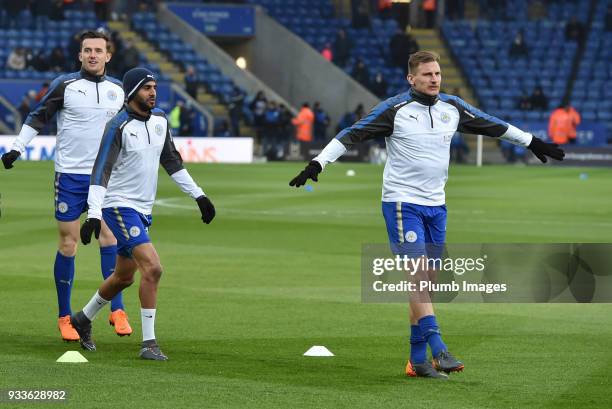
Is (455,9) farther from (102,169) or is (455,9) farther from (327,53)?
(102,169)

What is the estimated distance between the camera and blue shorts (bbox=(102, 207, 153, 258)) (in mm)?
10117

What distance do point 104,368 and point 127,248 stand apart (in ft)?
3.07

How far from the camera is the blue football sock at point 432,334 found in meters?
Result: 9.39

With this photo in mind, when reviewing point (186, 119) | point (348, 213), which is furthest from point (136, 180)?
point (186, 119)

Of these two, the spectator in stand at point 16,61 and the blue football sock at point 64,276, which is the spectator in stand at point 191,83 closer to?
the spectator in stand at point 16,61

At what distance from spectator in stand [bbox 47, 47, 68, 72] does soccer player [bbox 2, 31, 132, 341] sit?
34231 mm

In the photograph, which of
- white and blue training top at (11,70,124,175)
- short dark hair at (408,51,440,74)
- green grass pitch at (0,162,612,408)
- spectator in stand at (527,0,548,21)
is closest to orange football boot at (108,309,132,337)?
green grass pitch at (0,162,612,408)

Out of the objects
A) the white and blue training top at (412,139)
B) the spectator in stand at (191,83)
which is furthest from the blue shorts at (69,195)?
the spectator in stand at (191,83)

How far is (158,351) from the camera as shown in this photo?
32.9 ft

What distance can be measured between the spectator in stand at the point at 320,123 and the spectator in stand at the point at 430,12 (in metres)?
8.82

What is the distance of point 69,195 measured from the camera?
11422 millimetres

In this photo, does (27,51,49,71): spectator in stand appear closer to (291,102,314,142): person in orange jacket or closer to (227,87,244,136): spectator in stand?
(227,87,244,136): spectator in stand

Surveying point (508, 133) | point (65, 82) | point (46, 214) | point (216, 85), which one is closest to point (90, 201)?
point (65, 82)

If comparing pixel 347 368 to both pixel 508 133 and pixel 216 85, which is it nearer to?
pixel 508 133
